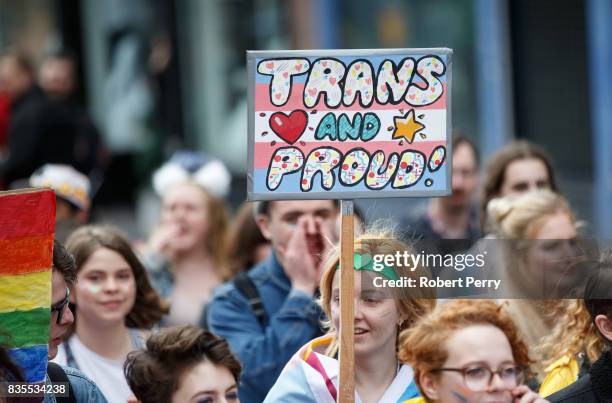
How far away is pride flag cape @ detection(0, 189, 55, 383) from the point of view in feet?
14.7

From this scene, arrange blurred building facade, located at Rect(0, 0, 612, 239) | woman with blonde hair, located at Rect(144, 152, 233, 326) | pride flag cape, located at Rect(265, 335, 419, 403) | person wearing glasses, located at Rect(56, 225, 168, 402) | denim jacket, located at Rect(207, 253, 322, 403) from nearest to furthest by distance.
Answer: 1. pride flag cape, located at Rect(265, 335, 419, 403)
2. person wearing glasses, located at Rect(56, 225, 168, 402)
3. denim jacket, located at Rect(207, 253, 322, 403)
4. woman with blonde hair, located at Rect(144, 152, 233, 326)
5. blurred building facade, located at Rect(0, 0, 612, 239)

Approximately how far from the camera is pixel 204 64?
18.0 metres

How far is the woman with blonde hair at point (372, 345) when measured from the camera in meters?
4.84

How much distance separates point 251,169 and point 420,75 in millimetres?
589

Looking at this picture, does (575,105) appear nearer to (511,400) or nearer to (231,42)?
(231,42)

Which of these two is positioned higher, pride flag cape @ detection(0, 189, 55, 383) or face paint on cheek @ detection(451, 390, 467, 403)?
pride flag cape @ detection(0, 189, 55, 383)

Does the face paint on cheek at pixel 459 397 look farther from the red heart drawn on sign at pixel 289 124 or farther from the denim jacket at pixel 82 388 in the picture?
the denim jacket at pixel 82 388

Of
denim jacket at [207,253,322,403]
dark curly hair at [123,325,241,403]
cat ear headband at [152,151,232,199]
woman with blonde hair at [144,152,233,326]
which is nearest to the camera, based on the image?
dark curly hair at [123,325,241,403]

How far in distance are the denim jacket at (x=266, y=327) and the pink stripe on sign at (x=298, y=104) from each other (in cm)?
137

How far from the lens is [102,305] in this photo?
234 inches

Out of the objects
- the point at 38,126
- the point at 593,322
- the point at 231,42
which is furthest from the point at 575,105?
the point at 593,322

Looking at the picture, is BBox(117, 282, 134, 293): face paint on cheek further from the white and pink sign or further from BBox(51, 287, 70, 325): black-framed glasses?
the white and pink sign

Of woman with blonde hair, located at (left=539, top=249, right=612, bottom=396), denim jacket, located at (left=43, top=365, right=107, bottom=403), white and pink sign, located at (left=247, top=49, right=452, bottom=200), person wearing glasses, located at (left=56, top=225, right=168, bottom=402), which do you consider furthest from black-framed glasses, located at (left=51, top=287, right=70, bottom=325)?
woman with blonde hair, located at (left=539, top=249, right=612, bottom=396)

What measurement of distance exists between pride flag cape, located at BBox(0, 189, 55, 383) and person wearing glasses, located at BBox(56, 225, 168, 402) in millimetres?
1255
